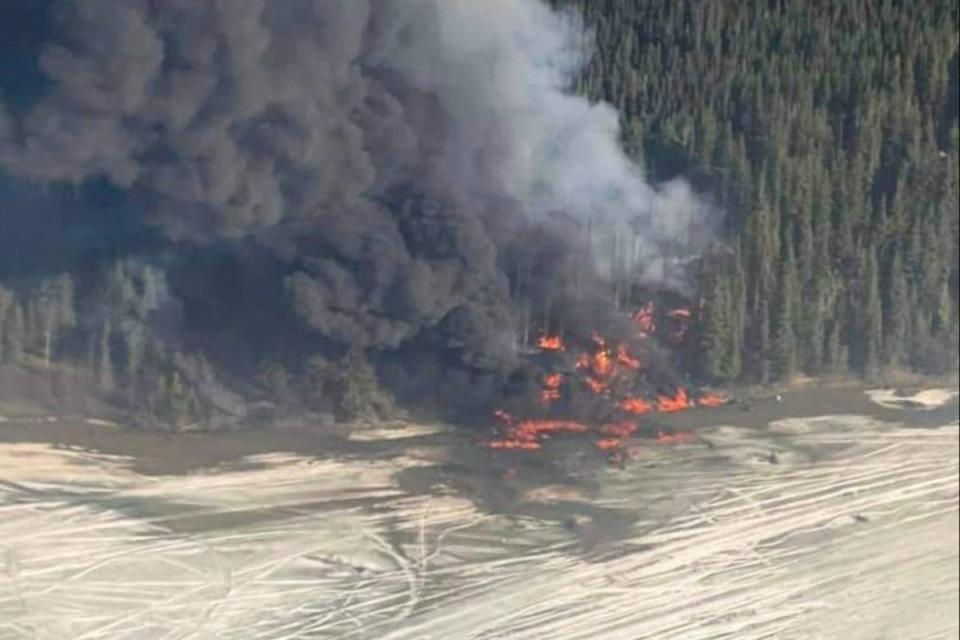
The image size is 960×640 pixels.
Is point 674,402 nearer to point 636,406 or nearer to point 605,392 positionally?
point 636,406

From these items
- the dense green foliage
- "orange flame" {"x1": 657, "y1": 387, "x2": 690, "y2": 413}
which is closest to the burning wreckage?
"orange flame" {"x1": 657, "y1": 387, "x2": 690, "y2": 413}

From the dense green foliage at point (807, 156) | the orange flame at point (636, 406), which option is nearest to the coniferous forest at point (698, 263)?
the dense green foliage at point (807, 156)

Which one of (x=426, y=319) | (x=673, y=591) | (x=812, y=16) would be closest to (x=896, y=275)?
(x=812, y=16)

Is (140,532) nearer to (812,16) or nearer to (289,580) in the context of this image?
(289,580)

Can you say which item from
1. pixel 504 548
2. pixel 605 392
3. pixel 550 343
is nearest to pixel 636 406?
pixel 605 392

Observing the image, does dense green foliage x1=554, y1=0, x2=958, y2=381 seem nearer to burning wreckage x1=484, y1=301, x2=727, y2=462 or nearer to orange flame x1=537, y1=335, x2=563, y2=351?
burning wreckage x1=484, y1=301, x2=727, y2=462

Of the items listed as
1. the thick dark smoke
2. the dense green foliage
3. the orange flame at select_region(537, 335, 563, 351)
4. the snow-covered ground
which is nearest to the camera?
the thick dark smoke

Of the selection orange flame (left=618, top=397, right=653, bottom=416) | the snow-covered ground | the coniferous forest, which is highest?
the coniferous forest
